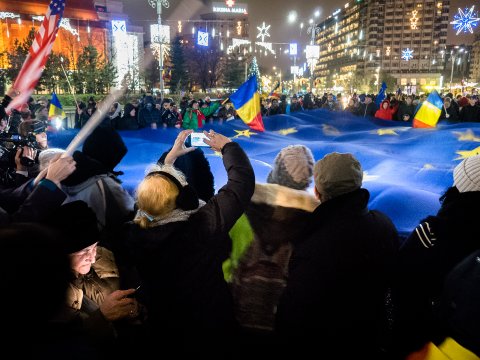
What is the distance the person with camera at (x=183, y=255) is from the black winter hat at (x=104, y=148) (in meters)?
1.38

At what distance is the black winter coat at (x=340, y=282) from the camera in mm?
1906

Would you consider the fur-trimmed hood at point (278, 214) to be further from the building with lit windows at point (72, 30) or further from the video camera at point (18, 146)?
the building with lit windows at point (72, 30)

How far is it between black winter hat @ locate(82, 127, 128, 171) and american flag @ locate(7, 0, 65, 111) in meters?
1.90

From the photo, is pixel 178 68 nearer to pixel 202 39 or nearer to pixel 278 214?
pixel 202 39

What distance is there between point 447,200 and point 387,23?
148 m

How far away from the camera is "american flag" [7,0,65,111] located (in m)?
4.64

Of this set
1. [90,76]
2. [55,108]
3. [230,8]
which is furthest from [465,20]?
[230,8]

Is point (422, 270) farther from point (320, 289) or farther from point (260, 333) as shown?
point (260, 333)

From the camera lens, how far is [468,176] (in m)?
1.98

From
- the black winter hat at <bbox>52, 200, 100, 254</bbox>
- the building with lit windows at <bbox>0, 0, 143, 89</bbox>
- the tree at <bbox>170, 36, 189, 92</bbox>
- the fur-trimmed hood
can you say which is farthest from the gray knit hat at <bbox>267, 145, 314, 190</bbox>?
the tree at <bbox>170, 36, 189, 92</bbox>

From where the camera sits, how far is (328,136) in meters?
9.59

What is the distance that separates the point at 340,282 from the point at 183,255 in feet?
2.48

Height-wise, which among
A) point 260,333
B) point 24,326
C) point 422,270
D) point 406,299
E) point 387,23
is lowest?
point 260,333

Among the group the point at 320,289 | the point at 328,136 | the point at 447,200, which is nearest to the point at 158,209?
the point at 320,289
